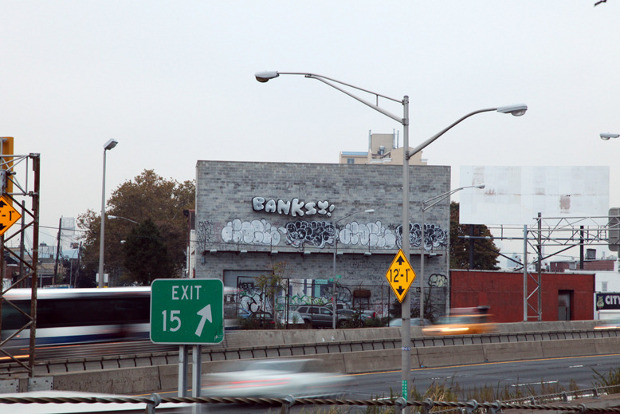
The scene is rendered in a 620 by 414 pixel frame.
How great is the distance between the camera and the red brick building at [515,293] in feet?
191

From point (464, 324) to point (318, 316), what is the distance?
14623 millimetres

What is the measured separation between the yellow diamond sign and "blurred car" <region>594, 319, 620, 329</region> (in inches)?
1475

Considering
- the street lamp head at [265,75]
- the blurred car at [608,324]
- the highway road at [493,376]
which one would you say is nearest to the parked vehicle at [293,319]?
the highway road at [493,376]

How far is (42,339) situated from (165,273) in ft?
152

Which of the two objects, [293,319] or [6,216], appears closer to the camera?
[6,216]

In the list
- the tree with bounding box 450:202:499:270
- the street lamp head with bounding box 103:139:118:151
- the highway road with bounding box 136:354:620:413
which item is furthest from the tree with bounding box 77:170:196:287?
the highway road with bounding box 136:354:620:413

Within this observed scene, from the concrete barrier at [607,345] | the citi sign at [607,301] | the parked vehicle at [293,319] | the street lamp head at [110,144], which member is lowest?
the concrete barrier at [607,345]

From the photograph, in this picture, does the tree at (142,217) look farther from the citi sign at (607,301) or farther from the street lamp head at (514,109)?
the street lamp head at (514,109)

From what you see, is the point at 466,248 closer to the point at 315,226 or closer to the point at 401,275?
the point at 315,226

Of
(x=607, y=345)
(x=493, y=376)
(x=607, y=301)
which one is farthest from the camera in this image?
(x=607, y=301)

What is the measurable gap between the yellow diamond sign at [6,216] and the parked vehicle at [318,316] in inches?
1186

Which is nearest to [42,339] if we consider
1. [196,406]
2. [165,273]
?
[196,406]

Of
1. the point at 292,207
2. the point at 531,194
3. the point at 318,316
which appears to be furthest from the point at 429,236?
the point at 318,316

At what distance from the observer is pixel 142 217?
99.4 metres
